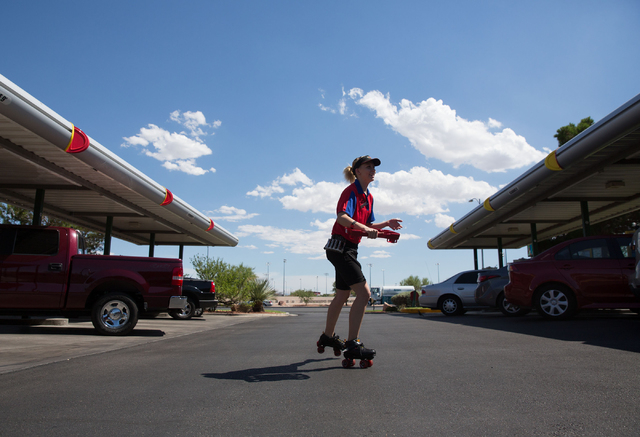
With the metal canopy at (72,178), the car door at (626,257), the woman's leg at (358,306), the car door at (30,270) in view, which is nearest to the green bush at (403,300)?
the metal canopy at (72,178)

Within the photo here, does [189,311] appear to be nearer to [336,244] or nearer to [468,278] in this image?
[468,278]

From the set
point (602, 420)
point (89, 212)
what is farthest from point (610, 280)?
point (89, 212)

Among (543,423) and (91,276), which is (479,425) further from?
(91,276)

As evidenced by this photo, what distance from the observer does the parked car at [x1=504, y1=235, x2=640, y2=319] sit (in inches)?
340

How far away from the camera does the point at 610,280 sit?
866 centimetres

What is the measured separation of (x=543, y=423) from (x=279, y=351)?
3.68 metres

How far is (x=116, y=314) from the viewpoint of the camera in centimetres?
832

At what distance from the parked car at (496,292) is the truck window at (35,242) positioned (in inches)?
413

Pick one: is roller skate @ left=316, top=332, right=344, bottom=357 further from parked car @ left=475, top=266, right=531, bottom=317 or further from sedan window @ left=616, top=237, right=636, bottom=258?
parked car @ left=475, top=266, right=531, bottom=317

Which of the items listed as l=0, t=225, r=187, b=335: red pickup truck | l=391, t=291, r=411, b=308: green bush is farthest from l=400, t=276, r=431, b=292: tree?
l=0, t=225, r=187, b=335: red pickup truck

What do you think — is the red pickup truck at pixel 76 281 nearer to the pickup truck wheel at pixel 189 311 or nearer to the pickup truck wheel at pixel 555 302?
the pickup truck wheel at pixel 189 311

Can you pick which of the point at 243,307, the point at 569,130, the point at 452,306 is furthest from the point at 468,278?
the point at 569,130

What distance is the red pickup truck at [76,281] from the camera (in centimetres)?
798

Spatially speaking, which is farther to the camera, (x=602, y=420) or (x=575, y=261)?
(x=575, y=261)
